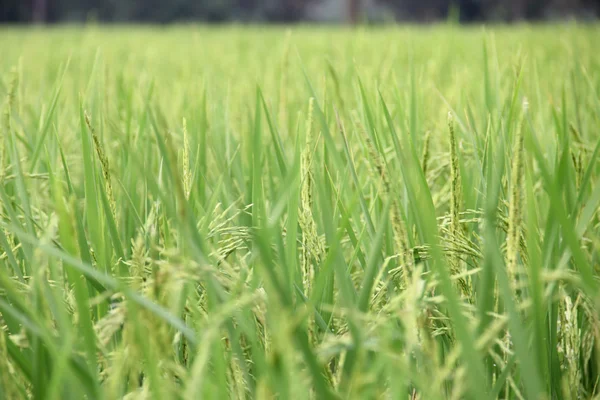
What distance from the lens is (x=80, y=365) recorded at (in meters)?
0.38

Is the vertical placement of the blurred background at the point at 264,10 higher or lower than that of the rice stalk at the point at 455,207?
higher

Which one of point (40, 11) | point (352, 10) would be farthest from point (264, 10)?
point (352, 10)

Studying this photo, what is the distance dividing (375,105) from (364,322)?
0.45 metres

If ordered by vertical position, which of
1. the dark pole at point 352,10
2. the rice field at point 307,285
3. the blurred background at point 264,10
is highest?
the blurred background at point 264,10

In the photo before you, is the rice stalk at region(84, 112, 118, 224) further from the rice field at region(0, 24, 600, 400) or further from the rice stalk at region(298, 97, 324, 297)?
the rice stalk at region(298, 97, 324, 297)

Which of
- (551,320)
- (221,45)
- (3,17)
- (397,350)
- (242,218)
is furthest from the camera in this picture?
(3,17)

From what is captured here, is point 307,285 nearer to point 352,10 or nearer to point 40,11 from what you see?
point 352,10

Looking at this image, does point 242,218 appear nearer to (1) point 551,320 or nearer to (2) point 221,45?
(1) point 551,320

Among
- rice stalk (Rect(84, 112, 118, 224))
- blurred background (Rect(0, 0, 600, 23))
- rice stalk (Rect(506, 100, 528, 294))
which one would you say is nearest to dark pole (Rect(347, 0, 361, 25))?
rice stalk (Rect(84, 112, 118, 224))

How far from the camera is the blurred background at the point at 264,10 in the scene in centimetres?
1961

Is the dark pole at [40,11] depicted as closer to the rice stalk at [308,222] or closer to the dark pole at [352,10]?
the dark pole at [352,10]

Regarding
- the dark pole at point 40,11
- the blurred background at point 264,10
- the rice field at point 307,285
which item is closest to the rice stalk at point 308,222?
the rice field at point 307,285

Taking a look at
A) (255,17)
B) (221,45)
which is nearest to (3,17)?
(255,17)

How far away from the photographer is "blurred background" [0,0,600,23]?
19.6 m
